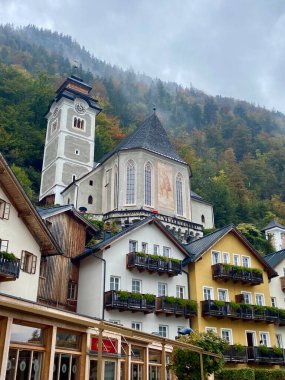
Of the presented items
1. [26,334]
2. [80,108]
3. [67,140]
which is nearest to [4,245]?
[26,334]

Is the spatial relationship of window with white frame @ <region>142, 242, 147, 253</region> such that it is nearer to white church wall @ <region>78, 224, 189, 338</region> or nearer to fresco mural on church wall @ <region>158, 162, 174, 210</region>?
white church wall @ <region>78, 224, 189, 338</region>

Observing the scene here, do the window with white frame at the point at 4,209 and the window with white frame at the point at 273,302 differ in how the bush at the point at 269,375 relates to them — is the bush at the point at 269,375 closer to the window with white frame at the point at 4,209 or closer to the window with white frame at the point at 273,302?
the window with white frame at the point at 273,302

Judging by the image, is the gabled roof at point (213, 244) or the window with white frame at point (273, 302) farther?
the window with white frame at point (273, 302)

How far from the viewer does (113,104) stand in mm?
119688

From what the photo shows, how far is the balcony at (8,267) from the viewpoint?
20.5m

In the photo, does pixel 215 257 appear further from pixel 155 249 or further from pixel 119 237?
pixel 119 237

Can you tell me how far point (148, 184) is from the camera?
181 ft

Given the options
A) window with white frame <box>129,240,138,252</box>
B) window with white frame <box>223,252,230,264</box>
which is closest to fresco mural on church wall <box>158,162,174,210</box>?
window with white frame <box>223,252,230,264</box>

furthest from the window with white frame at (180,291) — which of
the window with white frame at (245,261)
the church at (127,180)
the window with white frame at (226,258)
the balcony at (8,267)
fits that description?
the church at (127,180)

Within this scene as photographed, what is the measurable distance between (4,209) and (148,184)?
33.4 meters

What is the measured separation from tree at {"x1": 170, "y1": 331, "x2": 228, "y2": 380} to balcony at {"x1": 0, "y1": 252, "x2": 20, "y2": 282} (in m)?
7.89

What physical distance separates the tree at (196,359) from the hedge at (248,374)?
466 centimetres

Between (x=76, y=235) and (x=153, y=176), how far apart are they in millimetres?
25636

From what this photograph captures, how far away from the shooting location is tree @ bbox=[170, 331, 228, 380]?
1934cm
